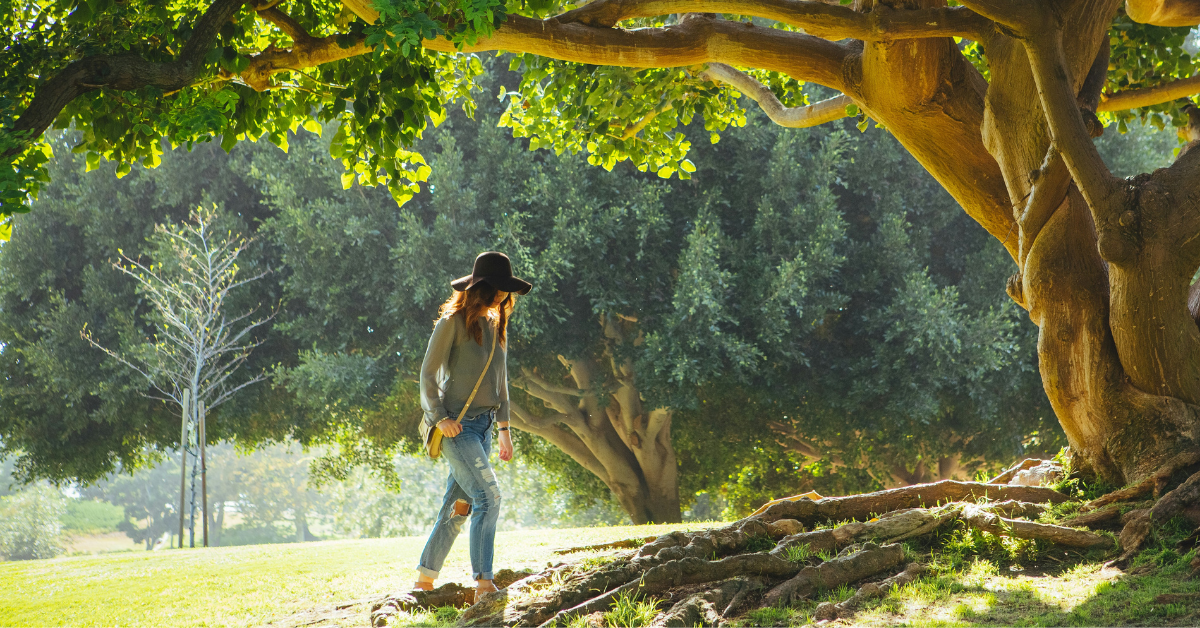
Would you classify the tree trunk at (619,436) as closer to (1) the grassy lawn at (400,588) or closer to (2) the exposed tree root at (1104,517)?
(1) the grassy lawn at (400,588)

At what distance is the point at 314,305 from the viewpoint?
54.9 ft

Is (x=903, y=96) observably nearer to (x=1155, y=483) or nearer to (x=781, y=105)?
(x=781, y=105)

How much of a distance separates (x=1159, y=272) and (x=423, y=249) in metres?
12.1

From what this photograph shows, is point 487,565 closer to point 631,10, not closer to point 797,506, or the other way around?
point 797,506

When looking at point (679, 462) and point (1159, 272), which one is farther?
point (679, 462)

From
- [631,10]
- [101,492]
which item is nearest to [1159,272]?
[631,10]

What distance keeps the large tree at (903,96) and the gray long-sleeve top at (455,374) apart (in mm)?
1703

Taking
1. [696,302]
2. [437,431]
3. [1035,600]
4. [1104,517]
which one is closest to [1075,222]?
[1104,517]

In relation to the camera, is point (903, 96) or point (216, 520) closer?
point (903, 96)

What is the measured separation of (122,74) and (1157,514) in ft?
23.2

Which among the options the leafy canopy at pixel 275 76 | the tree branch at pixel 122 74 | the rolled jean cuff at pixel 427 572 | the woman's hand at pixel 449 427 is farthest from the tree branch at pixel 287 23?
the rolled jean cuff at pixel 427 572

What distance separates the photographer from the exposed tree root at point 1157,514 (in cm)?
480

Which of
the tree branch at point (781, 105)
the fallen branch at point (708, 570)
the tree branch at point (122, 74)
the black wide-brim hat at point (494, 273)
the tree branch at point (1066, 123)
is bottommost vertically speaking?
the fallen branch at point (708, 570)

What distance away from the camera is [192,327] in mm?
16844
